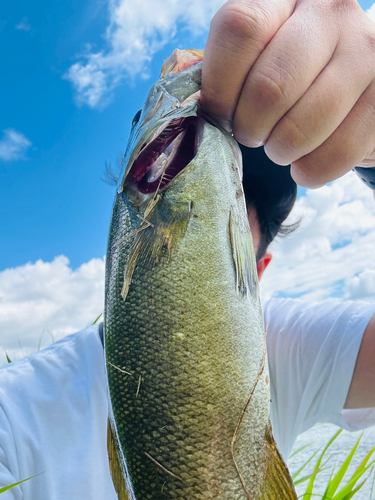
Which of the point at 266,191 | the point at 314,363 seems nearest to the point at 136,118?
the point at 266,191

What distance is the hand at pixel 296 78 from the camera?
2.98 feet

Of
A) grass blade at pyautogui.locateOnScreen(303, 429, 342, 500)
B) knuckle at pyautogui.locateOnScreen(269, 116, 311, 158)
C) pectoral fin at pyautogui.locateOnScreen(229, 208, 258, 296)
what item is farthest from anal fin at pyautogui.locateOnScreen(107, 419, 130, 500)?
grass blade at pyautogui.locateOnScreen(303, 429, 342, 500)

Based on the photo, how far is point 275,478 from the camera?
866 mm

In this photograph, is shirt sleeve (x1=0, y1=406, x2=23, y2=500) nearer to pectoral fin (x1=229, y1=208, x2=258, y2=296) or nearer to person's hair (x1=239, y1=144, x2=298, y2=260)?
pectoral fin (x1=229, y1=208, x2=258, y2=296)

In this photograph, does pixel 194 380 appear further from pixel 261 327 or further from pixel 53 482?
pixel 53 482

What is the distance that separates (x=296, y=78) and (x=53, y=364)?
5.32 feet

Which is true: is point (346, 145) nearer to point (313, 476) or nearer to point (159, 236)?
point (159, 236)

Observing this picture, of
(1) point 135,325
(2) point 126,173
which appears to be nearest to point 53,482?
(1) point 135,325

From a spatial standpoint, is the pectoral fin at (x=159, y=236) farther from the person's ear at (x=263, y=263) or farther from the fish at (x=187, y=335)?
the person's ear at (x=263, y=263)

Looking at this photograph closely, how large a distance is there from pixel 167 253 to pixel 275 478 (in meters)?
0.59

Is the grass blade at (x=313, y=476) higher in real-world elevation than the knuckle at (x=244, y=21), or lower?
lower

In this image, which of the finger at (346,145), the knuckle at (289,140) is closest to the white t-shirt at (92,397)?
the finger at (346,145)

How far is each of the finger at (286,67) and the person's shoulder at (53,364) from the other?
4.60 feet

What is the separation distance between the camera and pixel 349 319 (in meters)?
1.90
